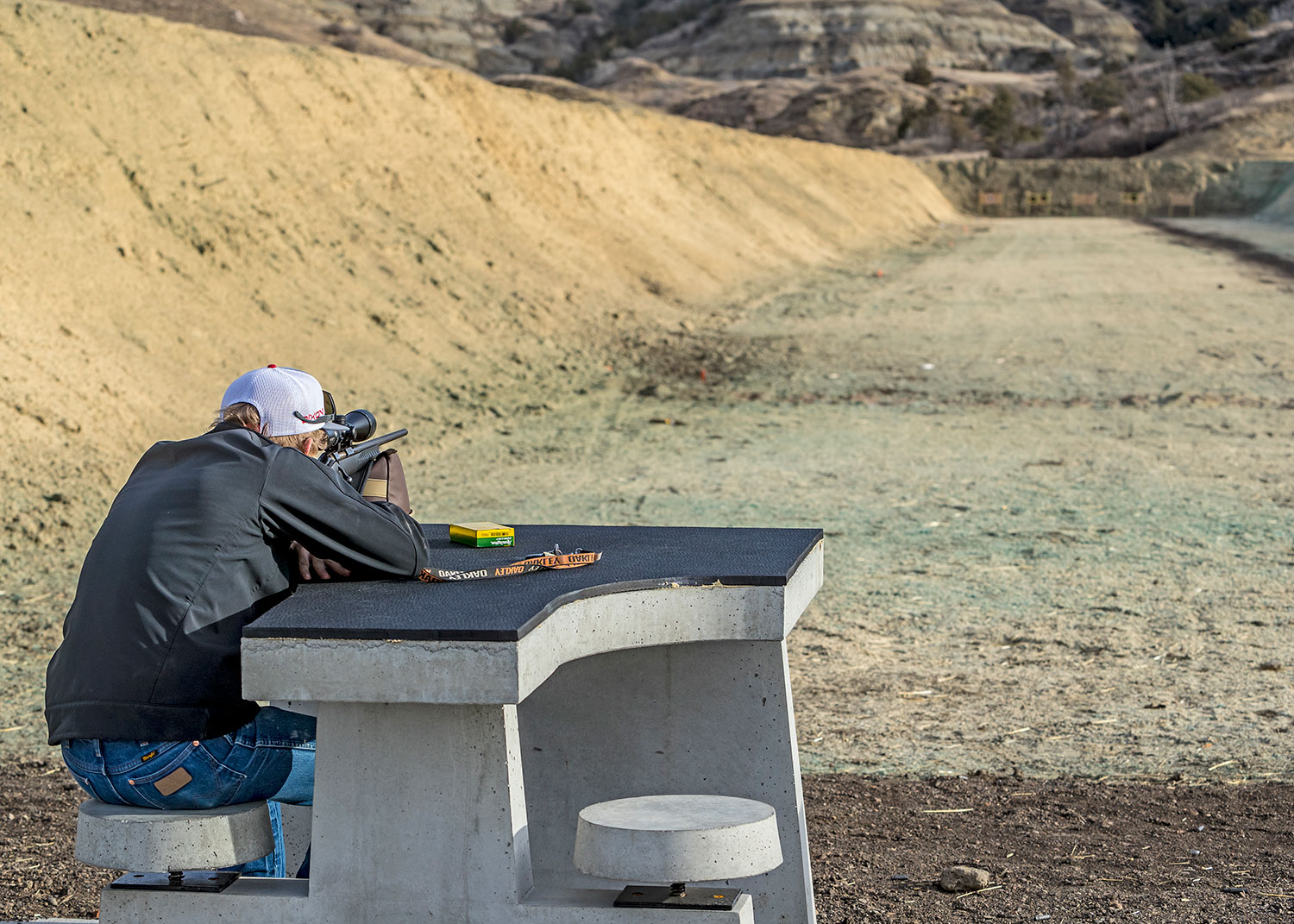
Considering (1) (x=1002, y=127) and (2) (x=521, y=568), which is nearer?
(2) (x=521, y=568)

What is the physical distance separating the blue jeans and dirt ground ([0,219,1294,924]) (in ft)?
4.41

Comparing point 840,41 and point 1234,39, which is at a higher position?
point 840,41

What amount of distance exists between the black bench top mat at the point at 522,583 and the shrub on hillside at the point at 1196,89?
96492 mm

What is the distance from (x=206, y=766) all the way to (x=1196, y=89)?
99.9 meters

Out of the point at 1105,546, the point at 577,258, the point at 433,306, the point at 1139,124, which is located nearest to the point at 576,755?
the point at 1105,546

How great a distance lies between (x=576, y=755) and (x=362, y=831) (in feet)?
3.16

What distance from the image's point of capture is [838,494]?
10.2 meters

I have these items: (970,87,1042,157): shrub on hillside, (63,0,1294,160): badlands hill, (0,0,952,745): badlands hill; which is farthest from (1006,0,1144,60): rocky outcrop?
(0,0,952,745): badlands hill

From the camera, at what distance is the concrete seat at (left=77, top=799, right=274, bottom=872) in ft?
9.79

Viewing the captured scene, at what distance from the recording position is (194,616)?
297 centimetres

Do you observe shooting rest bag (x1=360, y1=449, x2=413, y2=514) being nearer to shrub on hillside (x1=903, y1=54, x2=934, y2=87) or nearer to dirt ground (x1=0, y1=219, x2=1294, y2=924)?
dirt ground (x1=0, y1=219, x2=1294, y2=924)

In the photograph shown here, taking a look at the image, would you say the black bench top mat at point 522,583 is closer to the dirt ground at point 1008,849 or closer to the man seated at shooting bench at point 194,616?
the man seated at shooting bench at point 194,616

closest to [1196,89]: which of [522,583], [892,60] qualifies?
[892,60]

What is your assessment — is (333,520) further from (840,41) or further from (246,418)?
(840,41)
